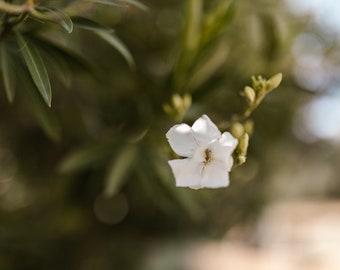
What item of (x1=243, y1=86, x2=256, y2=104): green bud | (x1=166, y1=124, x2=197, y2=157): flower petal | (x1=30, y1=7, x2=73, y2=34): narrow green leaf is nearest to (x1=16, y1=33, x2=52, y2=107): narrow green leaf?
(x1=30, y1=7, x2=73, y2=34): narrow green leaf

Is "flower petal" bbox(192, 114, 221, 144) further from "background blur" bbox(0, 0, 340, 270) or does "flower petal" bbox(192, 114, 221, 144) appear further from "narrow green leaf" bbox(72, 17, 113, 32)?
"background blur" bbox(0, 0, 340, 270)

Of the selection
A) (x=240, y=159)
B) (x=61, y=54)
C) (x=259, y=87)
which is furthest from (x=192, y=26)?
(x=240, y=159)

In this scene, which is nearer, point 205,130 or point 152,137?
point 205,130

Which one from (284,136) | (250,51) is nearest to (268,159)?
(284,136)

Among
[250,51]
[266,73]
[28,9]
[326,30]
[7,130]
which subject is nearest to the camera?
[28,9]

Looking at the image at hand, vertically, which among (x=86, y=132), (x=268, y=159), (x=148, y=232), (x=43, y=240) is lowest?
(x=148, y=232)

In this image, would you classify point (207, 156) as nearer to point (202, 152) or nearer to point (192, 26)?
point (202, 152)

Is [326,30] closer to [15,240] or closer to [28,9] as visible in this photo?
[15,240]
